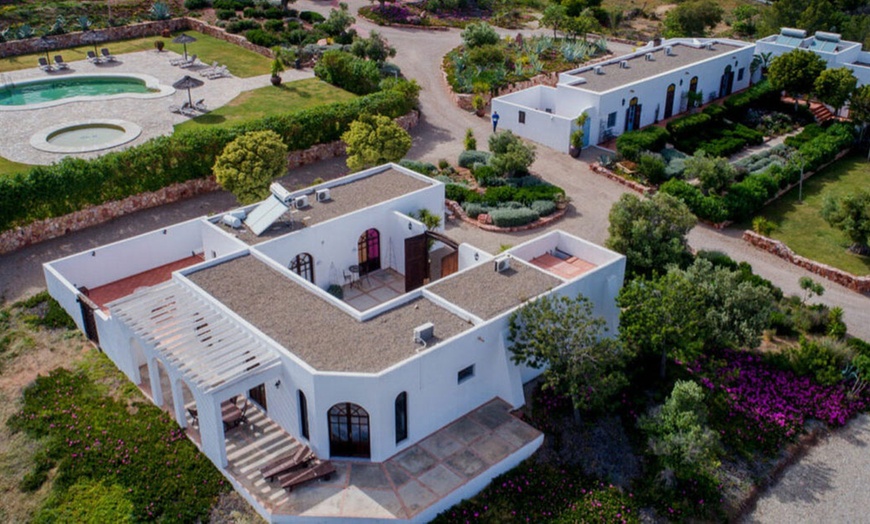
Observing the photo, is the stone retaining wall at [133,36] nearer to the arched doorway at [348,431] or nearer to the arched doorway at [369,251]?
the arched doorway at [369,251]

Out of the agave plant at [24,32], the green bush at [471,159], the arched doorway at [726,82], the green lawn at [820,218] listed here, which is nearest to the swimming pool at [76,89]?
the agave plant at [24,32]

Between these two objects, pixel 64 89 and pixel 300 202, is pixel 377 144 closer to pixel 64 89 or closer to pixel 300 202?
pixel 300 202

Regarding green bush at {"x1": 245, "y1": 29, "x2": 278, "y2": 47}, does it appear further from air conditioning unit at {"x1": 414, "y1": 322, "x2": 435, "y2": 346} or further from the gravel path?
air conditioning unit at {"x1": 414, "y1": 322, "x2": 435, "y2": 346}

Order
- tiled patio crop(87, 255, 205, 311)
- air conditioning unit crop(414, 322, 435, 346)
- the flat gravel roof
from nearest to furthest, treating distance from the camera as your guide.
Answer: air conditioning unit crop(414, 322, 435, 346), the flat gravel roof, tiled patio crop(87, 255, 205, 311)

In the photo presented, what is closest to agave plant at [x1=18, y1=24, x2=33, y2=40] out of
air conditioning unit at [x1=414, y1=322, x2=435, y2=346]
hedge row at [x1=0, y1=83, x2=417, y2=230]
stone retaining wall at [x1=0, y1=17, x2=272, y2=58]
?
stone retaining wall at [x1=0, y1=17, x2=272, y2=58]

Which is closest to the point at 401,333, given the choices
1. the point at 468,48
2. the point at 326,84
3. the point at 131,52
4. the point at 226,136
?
the point at 226,136
